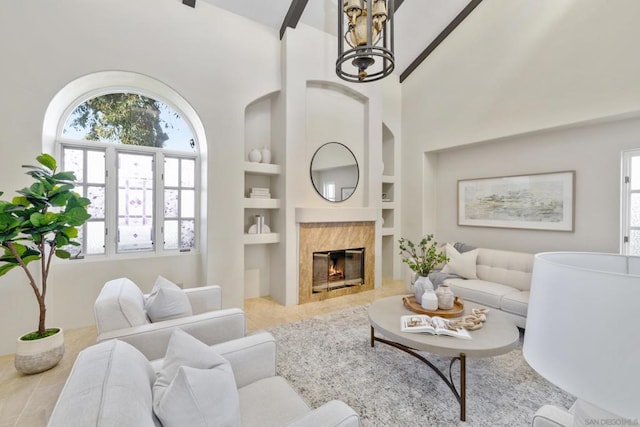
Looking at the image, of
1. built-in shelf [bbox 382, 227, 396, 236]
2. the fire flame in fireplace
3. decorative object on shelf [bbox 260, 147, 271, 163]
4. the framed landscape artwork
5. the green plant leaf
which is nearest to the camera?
the green plant leaf

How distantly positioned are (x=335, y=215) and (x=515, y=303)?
2.50m

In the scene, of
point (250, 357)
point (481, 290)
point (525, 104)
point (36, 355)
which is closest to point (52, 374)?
point (36, 355)

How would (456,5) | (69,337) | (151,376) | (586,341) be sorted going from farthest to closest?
(456,5) → (69,337) → (151,376) → (586,341)

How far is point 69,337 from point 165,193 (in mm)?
1935

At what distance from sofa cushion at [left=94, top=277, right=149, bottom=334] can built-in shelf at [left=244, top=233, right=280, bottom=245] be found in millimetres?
2029

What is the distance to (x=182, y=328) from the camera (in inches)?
78.7

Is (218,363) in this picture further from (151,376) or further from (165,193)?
(165,193)

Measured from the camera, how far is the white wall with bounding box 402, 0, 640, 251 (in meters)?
3.20

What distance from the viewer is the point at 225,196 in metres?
3.87

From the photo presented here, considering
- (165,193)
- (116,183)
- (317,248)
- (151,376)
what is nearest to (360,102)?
(317,248)

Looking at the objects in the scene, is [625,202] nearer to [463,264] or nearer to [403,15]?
[463,264]

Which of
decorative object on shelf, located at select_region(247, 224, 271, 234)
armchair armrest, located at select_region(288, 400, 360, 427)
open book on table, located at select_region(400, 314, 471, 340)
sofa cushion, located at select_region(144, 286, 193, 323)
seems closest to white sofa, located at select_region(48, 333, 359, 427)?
armchair armrest, located at select_region(288, 400, 360, 427)

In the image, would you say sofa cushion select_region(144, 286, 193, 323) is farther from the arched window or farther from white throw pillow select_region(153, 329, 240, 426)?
the arched window

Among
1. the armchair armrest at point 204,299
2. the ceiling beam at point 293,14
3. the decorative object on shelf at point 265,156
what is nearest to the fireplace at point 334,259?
the decorative object on shelf at point 265,156
